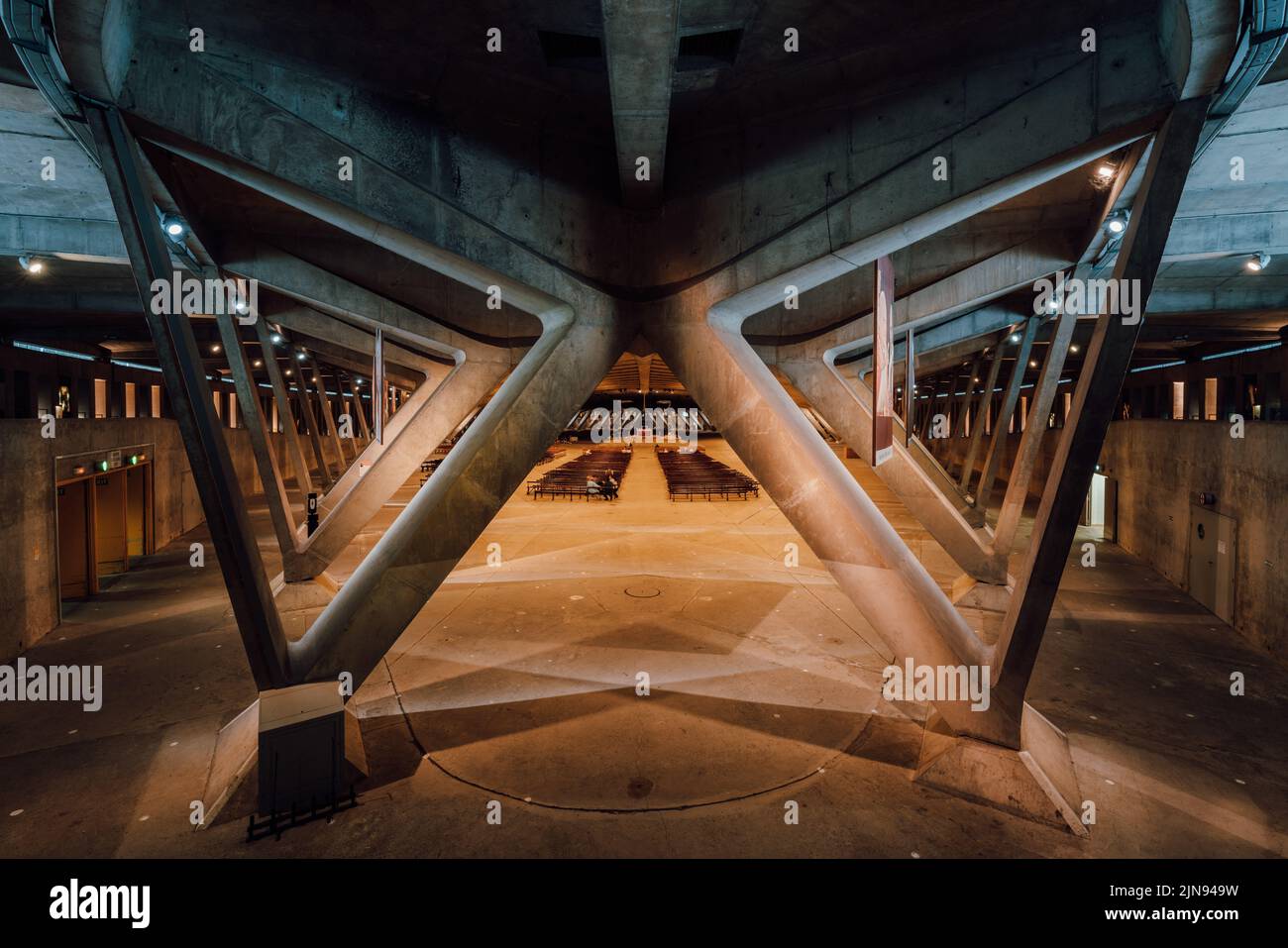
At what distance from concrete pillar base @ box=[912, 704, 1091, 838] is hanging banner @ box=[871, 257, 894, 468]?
9.95ft

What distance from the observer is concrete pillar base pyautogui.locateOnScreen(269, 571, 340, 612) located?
1196 cm

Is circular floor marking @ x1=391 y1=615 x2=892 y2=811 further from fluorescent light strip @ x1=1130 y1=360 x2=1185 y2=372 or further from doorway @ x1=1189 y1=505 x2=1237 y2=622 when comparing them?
fluorescent light strip @ x1=1130 y1=360 x2=1185 y2=372

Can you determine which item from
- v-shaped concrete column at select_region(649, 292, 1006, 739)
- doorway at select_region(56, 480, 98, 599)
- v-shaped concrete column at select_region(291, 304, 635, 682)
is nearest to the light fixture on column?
v-shaped concrete column at select_region(291, 304, 635, 682)

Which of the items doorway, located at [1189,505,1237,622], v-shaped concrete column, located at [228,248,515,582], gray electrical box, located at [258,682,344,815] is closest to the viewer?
gray electrical box, located at [258,682,344,815]

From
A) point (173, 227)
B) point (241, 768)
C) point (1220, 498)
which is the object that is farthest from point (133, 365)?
point (1220, 498)

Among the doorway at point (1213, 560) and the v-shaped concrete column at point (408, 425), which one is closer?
the doorway at point (1213, 560)

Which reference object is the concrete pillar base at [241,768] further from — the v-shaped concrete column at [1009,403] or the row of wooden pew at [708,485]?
the row of wooden pew at [708,485]

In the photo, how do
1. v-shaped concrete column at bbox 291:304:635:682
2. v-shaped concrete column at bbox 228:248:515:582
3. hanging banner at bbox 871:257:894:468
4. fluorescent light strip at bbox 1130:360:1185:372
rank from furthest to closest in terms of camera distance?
fluorescent light strip at bbox 1130:360:1185:372 → v-shaped concrete column at bbox 228:248:515:582 → hanging banner at bbox 871:257:894:468 → v-shaped concrete column at bbox 291:304:635:682

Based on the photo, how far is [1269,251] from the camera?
8820 mm

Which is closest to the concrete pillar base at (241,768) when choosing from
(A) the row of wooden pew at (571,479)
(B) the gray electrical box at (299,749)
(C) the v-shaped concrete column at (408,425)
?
(B) the gray electrical box at (299,749)

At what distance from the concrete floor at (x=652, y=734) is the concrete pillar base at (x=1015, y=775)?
15 cm

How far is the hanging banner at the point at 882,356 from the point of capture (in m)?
6.49

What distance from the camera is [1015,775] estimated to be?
5.62 metres

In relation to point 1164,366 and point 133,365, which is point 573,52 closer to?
point 133,365
